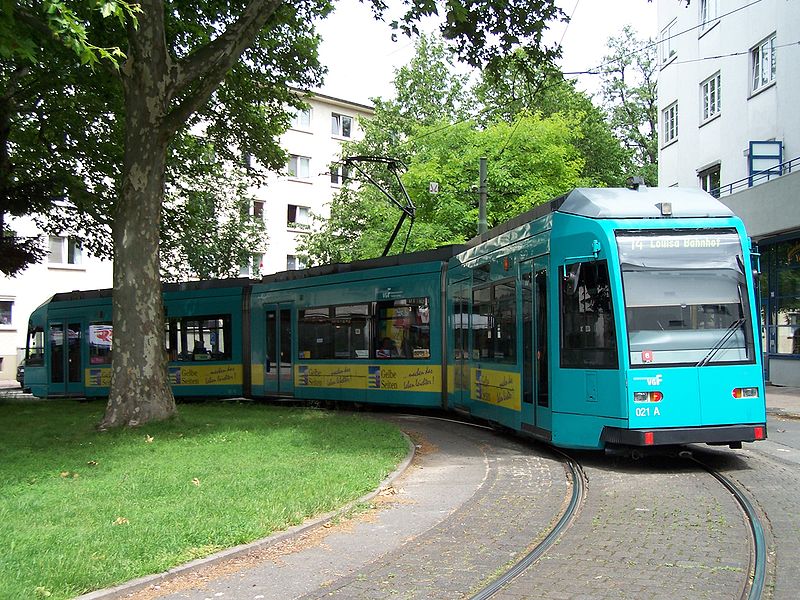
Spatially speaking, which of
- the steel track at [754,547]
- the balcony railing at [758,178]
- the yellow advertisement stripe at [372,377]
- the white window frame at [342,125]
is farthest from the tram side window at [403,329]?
the white window frame at [342,125]

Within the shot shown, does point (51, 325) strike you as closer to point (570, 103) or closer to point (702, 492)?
point (702, 492)

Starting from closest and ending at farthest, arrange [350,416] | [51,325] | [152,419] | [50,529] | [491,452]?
[50,529]
[491,452]
[152,419]
[350,416]
[51,325]

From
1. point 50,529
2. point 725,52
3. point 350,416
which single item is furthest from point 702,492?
point 725,52

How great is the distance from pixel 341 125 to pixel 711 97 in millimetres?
29015

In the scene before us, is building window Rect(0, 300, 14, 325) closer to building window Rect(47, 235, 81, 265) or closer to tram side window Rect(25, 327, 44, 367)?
building window Rect(47, 235, 81, 265)

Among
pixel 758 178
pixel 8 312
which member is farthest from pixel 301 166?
pixel 758 178

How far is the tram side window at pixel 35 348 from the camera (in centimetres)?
2577

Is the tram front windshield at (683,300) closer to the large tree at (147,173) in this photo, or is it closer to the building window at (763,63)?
the large tree at (147,173)

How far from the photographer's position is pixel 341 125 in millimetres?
52156

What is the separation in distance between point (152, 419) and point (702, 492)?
8.45 m

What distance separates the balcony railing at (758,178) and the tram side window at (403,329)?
10919mm

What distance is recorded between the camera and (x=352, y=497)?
7.94 metres

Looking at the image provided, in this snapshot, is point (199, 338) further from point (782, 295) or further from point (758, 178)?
point (758, 178)

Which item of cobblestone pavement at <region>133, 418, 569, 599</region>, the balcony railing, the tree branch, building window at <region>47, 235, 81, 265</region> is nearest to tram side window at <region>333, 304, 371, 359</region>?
the tree branch
